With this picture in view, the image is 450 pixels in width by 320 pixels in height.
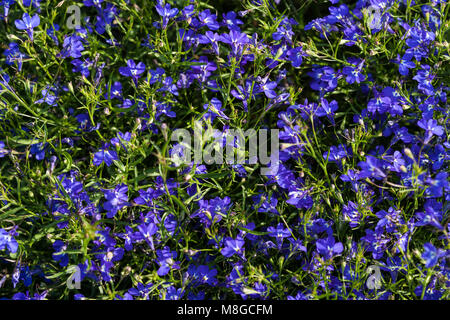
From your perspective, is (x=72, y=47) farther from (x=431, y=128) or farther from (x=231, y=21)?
(x=431, y=128)

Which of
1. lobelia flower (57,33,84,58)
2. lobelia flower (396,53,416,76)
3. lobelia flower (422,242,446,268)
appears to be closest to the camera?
lobelia flower (422,242,446,268)

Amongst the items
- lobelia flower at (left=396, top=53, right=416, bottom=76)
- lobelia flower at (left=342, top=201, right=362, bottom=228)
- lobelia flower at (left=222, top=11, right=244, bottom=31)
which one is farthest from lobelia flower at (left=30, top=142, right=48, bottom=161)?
lobelia flower at (left=396, top=53, right=416, bottom=76)

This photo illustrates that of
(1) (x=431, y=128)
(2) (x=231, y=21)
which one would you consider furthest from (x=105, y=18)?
(1) (x=431, y=128)

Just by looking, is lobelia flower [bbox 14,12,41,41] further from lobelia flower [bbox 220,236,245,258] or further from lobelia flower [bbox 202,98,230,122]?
lobelia flower [bbox 220,236,245,258]

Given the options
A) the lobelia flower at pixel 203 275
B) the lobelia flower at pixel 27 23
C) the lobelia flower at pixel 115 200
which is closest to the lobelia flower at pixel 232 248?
the lobelia flower at pixel 203 275

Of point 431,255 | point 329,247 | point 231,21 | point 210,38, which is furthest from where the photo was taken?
point 231,21

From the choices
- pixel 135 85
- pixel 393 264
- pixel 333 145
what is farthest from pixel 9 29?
pixel 393 264

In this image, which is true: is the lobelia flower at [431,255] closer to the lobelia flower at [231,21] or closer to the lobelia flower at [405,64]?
the lobelia flower at [405,64]

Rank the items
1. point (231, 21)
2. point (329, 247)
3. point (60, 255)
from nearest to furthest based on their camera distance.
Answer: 1. point (329, 247)
2. point (60, 255)
3. point (231, 21)

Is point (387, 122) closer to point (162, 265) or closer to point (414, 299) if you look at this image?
point (414, 299)
